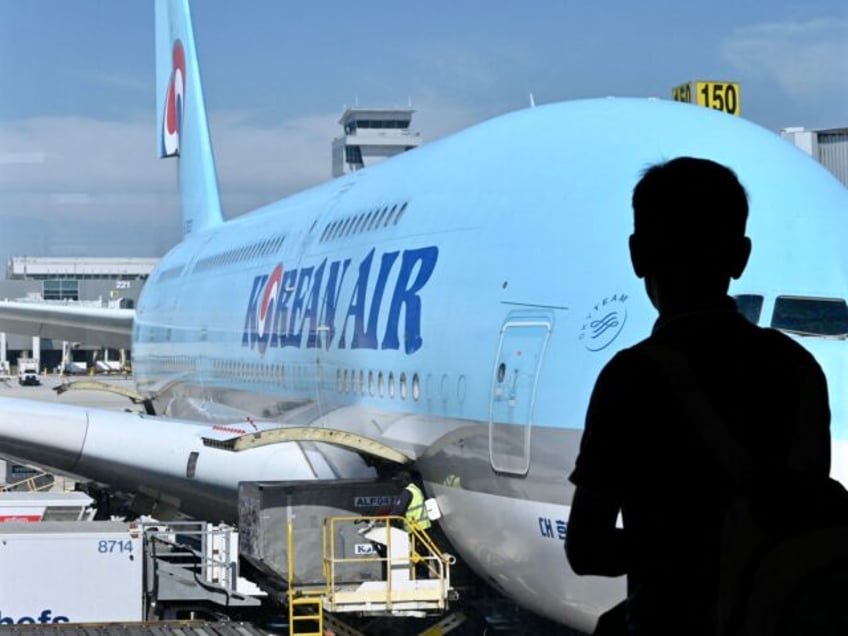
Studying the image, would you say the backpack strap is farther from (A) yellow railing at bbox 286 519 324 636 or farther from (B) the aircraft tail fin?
(B) the aircraft tail fin

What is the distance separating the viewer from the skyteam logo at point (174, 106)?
25.9m

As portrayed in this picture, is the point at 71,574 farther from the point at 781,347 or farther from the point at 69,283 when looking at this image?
the point at 69,283

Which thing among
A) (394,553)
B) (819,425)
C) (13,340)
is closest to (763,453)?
(819,425)

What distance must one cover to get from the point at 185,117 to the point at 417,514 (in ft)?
59.5

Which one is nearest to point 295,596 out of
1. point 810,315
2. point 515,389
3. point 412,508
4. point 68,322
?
point 412,508

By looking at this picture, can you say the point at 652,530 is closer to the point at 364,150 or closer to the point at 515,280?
the point at 515,280

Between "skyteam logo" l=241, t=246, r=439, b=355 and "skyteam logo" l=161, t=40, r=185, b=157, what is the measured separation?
12198 millimetres

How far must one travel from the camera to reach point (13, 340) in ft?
118

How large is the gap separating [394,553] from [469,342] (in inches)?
58.1

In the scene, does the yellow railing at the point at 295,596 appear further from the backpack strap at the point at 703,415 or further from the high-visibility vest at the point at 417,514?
the backpack strap at the point at 703,415

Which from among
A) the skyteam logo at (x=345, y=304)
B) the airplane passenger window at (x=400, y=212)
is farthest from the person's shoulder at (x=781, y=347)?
the airplane passenger window at (x=400, y=212)

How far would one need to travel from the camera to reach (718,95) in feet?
38.0

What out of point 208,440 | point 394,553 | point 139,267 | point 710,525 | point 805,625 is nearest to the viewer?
point 805,625

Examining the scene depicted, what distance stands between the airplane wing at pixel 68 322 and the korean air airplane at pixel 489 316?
10501 mm
